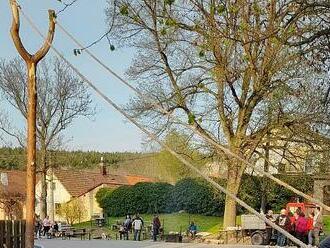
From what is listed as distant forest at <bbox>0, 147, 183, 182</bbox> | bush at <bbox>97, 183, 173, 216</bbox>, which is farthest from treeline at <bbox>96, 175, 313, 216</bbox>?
distant forest at <bbox>0, 147, 183, 182</bbox>

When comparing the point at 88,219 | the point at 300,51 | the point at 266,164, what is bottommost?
the point at 88,219

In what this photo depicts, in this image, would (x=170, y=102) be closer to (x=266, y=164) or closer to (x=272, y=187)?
(x=266, y=164)

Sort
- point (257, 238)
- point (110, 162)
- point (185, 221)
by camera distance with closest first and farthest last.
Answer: point (257, 238)
point (185, 221)
point (110, 162)

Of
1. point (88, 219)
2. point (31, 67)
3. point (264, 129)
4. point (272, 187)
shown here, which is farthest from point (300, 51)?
point (88, 219)

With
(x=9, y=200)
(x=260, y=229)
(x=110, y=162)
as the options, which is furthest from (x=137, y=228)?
(x=110, y=162)

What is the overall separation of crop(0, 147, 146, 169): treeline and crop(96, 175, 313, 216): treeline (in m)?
4.43

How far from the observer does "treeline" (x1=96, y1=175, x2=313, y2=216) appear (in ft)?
137

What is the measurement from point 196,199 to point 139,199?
6225 millimetres

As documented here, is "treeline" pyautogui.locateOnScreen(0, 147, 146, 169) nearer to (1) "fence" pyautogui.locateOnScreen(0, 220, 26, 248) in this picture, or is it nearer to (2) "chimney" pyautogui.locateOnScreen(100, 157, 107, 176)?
(2) "chimney" pyautogui.locateOnScreen(100, 157, 107, 176)

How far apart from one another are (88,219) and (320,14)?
4757cm

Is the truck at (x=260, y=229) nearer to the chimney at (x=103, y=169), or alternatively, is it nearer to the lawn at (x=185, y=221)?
the lawn at (x=185, y=221)

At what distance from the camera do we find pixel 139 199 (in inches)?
2098

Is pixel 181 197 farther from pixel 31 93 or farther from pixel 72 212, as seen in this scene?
pixel 31 93

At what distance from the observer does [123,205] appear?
5366 cm
